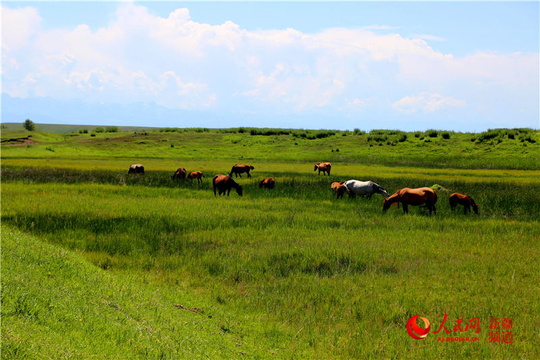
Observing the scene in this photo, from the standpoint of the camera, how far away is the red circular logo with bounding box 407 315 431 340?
23.6 feet

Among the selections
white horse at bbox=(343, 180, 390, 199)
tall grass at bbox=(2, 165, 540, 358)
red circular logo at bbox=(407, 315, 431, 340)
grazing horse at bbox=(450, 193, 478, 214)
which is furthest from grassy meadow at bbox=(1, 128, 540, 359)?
white horse at bbox=(343, 180, 390, 199)

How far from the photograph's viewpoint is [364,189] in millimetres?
23109

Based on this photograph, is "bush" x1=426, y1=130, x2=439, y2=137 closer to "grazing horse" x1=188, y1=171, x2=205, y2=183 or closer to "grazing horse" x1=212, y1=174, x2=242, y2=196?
"grazing horse" x1=188, y1=171, x2=205, y2=183

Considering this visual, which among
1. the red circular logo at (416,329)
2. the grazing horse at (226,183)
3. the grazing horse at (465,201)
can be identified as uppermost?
the grazing horse at (226,183)

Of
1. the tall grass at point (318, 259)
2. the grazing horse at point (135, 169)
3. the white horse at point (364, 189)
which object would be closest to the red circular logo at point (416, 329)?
the tall grass at point (318, 259)

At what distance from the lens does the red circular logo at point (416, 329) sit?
7188 mm

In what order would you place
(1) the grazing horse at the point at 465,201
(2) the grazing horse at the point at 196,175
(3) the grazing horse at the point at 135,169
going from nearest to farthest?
(1) the grazing horse at the point at 465,201 < (2) the grazing horse at the point at 196,175 < (3) the grazing horse at the point at 135,169

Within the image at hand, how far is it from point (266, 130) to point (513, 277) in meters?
90.0

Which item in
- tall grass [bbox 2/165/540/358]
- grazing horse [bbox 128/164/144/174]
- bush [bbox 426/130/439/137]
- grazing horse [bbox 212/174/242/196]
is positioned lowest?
tall grass [bbox 2/165/540/358]

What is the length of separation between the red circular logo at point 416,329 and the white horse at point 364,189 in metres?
15.3

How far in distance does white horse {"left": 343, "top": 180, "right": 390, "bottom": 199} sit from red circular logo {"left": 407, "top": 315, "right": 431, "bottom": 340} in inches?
603

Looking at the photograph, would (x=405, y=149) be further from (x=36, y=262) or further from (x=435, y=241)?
(x=36, y=262)

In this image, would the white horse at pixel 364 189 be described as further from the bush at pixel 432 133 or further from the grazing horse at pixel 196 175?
the bush at pixel 432 133

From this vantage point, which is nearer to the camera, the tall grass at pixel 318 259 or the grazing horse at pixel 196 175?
the tall grass at pixel 318 259
